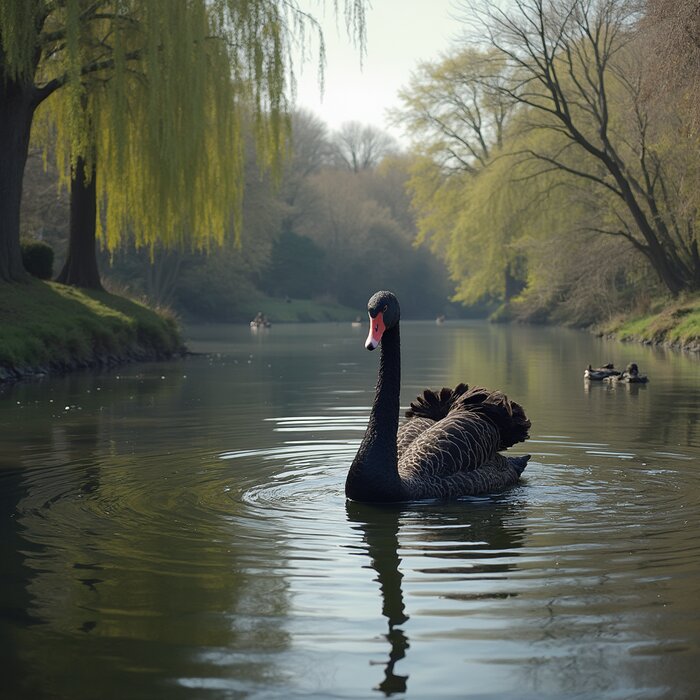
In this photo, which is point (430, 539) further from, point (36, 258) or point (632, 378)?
point (36, 258)

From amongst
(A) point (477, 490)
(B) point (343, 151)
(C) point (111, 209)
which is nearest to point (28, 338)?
(C) point (111, 209)

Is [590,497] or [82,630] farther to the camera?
[590,497]

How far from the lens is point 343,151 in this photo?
105000 mm

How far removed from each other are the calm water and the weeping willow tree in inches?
339

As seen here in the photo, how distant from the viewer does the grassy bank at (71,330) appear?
1972 centimetres

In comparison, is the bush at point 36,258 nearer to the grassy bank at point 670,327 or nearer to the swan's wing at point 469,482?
the grassy bank at point 670,327

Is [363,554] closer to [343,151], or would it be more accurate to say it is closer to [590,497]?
[590,497]

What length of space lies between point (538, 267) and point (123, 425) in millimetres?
32448

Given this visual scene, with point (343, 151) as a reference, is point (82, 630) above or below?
below

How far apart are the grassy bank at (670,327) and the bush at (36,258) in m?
15.8

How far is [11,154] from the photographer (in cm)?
2122

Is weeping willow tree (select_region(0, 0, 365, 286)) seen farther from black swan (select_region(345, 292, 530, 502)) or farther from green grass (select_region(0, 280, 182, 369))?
black swan (select_region(345, 292, 530, 502))

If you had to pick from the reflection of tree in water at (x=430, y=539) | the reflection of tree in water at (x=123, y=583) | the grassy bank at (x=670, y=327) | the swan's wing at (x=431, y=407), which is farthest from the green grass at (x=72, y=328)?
the grassy bank at (x=670, y=327)

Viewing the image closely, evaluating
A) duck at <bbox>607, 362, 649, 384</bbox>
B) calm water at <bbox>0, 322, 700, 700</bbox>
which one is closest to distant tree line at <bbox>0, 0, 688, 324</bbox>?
duck at <bbox>607, 362, 649, 384</bbox>
